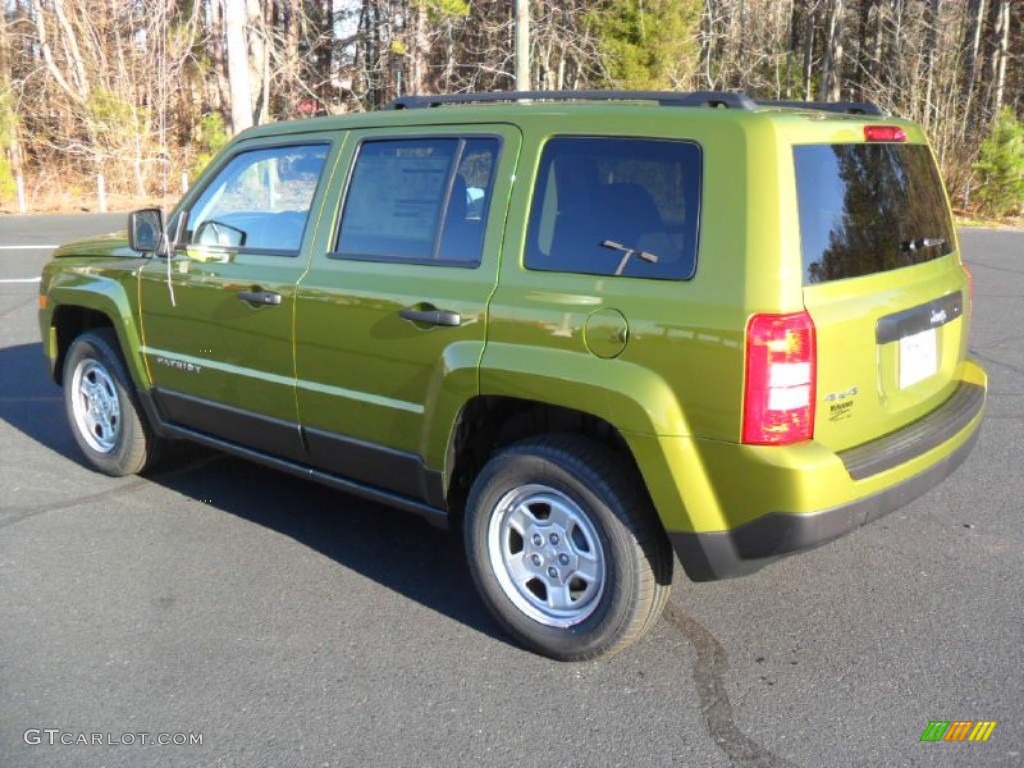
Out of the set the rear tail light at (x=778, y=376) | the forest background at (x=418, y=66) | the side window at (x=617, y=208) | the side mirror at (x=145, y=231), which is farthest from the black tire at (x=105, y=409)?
the forest background at (x=418, y=66)

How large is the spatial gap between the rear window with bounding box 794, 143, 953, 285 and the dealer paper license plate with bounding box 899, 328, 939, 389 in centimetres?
27

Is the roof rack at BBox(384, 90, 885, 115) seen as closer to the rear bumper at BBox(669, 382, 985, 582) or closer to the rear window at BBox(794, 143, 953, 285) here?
the rear window at BBox(794, 143, 953, 285)

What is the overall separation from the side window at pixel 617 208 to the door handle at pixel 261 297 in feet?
4.22

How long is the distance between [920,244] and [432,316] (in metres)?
1.80

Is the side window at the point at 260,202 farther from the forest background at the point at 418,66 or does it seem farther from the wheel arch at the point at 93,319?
the forest background at the point at 418,66

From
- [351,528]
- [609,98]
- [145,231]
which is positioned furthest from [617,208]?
[145,231]

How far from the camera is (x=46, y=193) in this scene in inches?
1042

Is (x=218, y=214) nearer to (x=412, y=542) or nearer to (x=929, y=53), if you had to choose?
(x=412, y=542)

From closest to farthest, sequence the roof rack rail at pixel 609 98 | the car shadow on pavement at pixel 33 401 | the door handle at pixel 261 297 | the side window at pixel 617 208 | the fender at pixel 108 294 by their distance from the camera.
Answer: the side window at pixel 617 208, the roof rack rail at pixel 609 98, the door handle at pixel 261 297, the fender at pixel 108 294, the car shadow on pavement at pixel 33 401

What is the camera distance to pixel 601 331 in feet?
10.5

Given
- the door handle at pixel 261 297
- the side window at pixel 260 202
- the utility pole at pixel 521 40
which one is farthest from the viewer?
the utility pole at pixel 521 40

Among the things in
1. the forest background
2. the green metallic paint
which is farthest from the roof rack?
the forest background

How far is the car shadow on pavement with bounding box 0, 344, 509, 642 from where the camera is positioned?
4109 millimetres

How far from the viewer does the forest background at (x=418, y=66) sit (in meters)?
22.4
